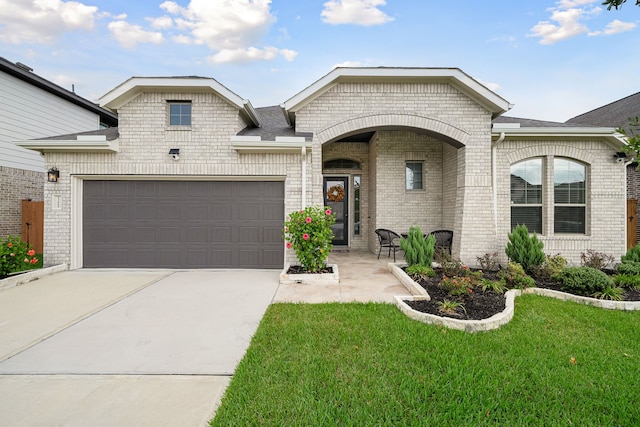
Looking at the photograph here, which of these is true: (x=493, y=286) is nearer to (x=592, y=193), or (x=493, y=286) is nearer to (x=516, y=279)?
(x=516, y=279)

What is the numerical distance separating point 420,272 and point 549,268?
2727 mm

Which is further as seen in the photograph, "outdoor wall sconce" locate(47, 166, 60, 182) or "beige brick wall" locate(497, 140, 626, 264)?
"beige brick wall" locate(497, 140, 626, 264)

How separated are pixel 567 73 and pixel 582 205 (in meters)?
6.39

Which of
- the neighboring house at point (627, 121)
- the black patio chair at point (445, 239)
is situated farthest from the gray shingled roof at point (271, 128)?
the neighboring house at point (627, 121)

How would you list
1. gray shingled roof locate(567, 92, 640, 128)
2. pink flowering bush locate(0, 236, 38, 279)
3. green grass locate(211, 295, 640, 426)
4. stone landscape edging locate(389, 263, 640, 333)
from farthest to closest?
gray shingled roof locate(567, 92, 640, 128) < pink flowering bush locate(0, 236, 38, 279) < stone landscape edging locate(389, 263, 640, 333) < green grass locate(211, 295, 640, 426)

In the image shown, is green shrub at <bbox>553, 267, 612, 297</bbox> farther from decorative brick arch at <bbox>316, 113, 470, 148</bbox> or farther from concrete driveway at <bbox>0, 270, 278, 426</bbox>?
concrete driveway at <bbox>0, 270, 278, 426</bbox>

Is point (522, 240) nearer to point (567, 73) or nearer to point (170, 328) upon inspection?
point (170, 328)

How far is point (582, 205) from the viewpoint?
300 inches

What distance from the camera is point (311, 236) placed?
634 cm

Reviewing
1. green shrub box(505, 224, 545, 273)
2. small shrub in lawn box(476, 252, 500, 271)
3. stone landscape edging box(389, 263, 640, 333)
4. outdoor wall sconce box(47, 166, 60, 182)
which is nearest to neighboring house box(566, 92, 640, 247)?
green shrub box(505, 224, 545, 273)

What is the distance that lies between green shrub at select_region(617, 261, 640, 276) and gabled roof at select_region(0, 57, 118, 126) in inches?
591

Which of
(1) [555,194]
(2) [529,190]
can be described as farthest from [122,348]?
(1) [555,194]

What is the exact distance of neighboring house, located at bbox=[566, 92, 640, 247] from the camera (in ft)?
30.2

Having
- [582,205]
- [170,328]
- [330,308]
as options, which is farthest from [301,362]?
[582,205]
